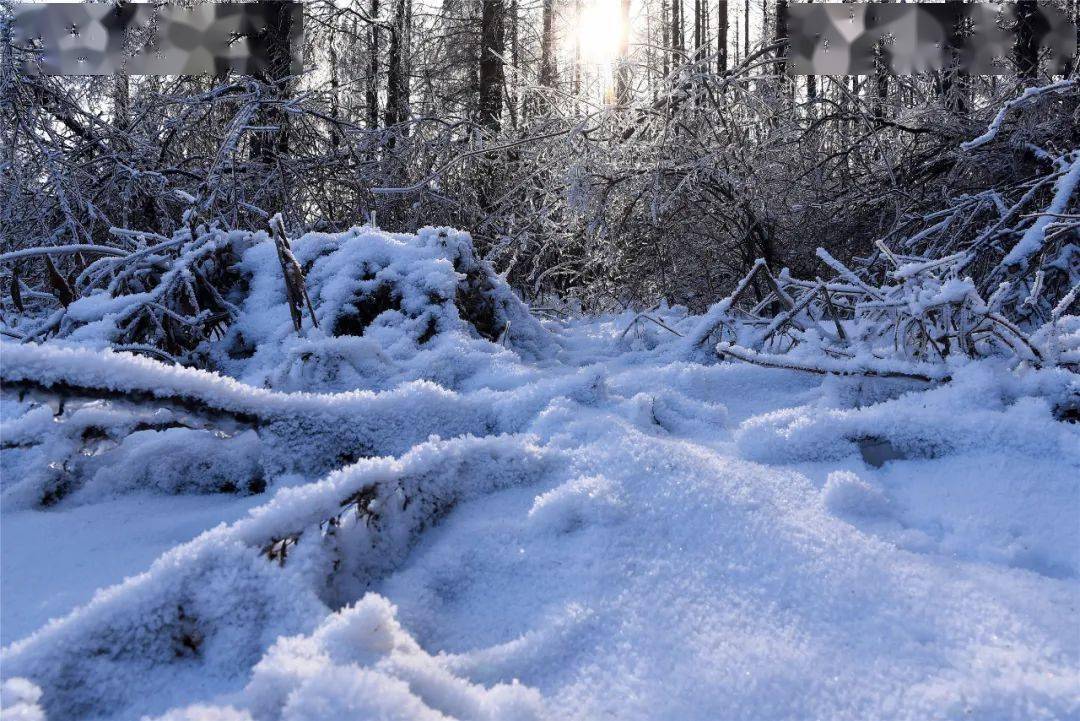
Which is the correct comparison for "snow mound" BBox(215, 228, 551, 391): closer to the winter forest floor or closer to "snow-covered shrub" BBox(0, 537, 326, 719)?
the winter forest floor

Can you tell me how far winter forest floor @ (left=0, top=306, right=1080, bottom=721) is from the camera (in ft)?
2.64

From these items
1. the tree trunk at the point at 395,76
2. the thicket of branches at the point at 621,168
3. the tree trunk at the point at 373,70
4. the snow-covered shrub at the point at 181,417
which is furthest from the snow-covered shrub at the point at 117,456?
the tree trunk at the point at 373,70

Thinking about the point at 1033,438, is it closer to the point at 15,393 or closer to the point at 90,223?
the point at 15,393

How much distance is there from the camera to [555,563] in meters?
1.14

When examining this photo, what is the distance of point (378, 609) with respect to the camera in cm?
87

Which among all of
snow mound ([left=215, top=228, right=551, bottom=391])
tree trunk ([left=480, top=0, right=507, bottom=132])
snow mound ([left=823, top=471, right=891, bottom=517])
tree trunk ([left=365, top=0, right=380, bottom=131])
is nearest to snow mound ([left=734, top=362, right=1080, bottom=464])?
snow mound ([left=823, top=471, right=891, bottom=517])

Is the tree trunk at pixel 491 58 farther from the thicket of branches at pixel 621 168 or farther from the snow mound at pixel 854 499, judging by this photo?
the snow mound at pixel 854 499

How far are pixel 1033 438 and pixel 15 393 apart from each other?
5.72ft

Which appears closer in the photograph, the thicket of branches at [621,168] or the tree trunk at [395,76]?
the thicket of branches at [621,168]

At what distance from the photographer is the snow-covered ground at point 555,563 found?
814 mm

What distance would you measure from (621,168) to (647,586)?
375 cm

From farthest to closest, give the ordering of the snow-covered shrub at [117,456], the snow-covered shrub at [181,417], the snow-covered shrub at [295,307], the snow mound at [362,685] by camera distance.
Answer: the snow-covered shrub at [295,307]
the snow-covered shrub at [117,456]
the snow-covered shrub at [181,417]
the snow mound at [362,685]

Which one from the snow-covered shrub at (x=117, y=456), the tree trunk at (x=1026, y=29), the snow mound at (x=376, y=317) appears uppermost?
the tree trunk at (x=1026, y=29)

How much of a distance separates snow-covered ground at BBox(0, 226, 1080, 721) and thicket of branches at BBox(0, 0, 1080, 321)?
186 centimetres
